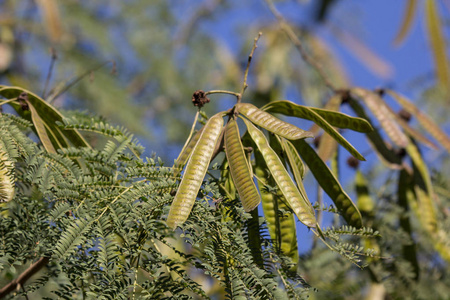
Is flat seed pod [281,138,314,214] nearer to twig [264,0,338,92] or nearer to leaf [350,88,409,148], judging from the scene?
leaf [350,88,409,148]

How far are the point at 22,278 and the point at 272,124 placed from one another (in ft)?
1.83

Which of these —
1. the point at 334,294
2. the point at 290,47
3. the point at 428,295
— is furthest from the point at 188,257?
the point at 290,47

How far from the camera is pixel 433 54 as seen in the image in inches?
86.0

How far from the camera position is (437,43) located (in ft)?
7.11

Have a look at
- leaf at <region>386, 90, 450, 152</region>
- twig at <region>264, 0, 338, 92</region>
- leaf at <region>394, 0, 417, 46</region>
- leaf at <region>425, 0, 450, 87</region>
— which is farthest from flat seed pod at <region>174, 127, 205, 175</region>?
leaf at <region>394, 0, 417, 46</region>

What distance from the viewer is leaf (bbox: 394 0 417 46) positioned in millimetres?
2287

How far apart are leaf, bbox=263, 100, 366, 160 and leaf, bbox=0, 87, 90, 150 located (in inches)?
16.8

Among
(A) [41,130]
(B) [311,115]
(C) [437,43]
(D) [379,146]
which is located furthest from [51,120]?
(C) [437,43]

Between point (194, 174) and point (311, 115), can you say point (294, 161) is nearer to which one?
point (311, 115)

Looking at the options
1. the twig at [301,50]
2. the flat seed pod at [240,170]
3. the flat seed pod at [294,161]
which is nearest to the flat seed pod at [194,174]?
the flat seed pod at [240,170]

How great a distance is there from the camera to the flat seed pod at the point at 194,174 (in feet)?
2.60

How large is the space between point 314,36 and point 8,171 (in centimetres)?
488

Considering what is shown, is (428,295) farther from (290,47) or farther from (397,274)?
(290,47)

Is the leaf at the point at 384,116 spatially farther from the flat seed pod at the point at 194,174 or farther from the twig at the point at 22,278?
the twig at the point at 22,278
